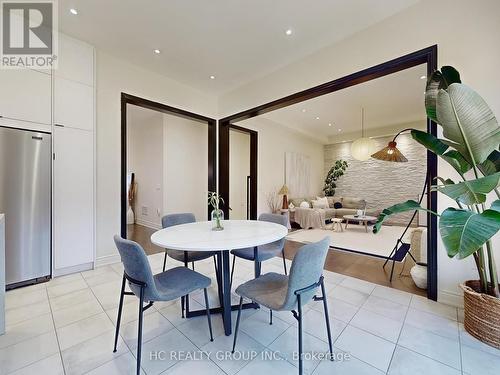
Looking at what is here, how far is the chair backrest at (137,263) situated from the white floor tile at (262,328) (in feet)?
2.92

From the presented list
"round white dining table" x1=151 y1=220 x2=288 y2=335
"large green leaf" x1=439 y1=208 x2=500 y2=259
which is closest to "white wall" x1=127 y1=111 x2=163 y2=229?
"round white dining table" x1=151 y1=220 x2=288 y2=335

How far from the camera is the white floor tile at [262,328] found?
5.64ft

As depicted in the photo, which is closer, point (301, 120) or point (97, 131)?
point (97, 131)

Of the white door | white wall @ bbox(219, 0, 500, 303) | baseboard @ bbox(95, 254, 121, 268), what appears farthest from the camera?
baseboard @ bbox(95, 254, 121, 268)

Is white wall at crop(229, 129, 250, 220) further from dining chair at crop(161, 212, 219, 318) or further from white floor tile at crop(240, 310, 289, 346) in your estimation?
white floor tile at crop(240, 310, 289, 346)

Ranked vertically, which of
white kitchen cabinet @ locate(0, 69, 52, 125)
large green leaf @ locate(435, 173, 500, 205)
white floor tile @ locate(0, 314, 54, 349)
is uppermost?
white kitchen cabinet @ locate(0, 69, 52, 125)

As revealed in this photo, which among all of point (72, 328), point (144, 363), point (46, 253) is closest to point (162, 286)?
point (144, 363)

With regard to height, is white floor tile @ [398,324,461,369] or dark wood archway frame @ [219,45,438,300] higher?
dark wood archway frame @ [219,45,438,300]

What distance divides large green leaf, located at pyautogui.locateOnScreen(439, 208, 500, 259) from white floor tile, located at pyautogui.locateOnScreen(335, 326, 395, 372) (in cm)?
93

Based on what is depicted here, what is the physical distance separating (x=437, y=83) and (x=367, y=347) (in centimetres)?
213

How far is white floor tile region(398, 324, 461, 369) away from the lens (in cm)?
149

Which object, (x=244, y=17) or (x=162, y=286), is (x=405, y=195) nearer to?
(x=244, y=17)

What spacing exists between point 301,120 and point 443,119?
17.0 ft

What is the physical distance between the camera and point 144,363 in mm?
1459
